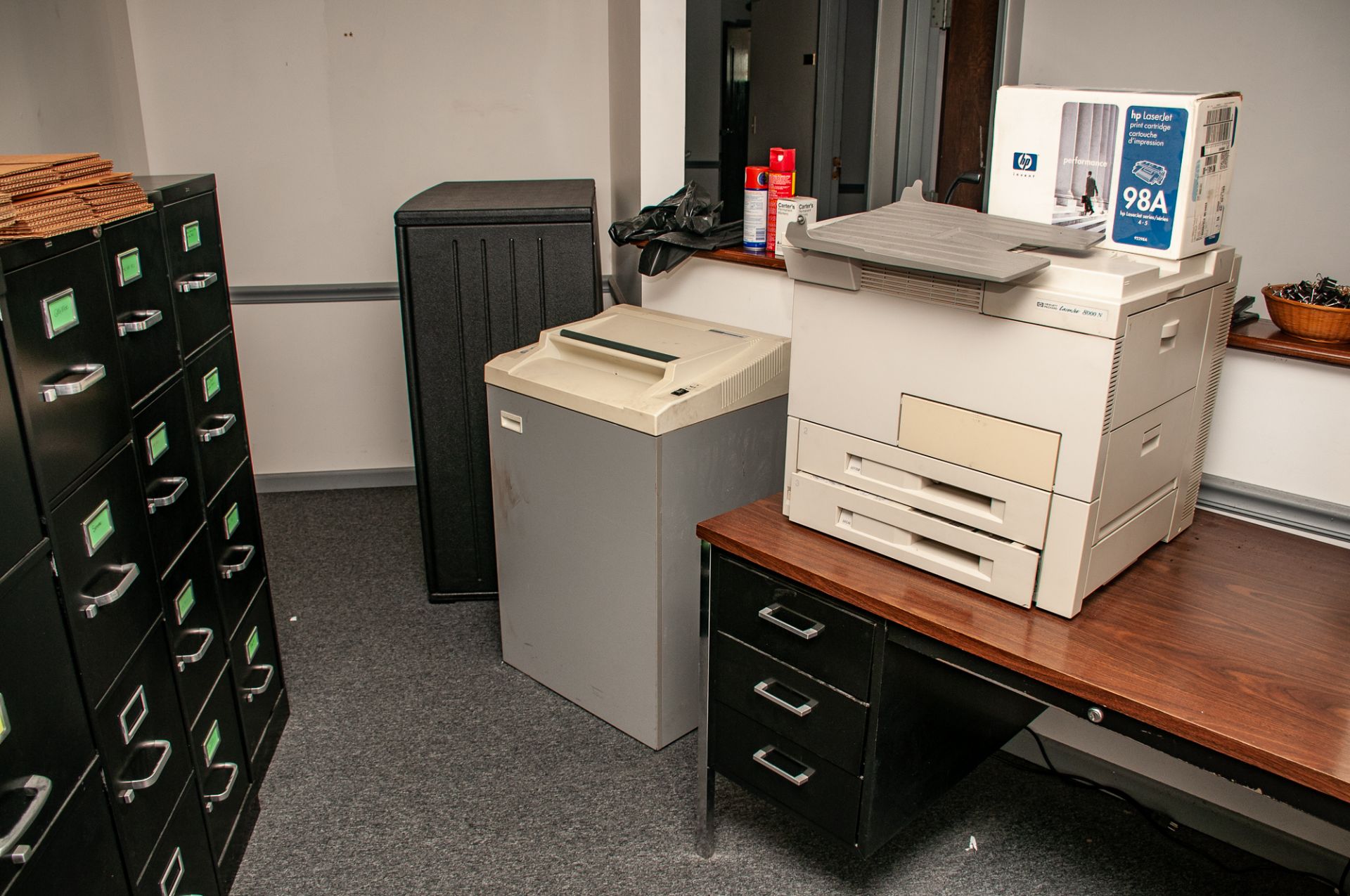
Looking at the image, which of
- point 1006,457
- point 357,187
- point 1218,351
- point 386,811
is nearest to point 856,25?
point 357,187

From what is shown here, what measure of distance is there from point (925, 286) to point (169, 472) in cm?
125

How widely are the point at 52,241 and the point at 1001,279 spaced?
118cm

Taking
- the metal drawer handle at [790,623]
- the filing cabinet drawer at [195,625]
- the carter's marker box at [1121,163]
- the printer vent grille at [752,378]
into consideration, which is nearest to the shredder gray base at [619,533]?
the printer vent grille at [752,378]

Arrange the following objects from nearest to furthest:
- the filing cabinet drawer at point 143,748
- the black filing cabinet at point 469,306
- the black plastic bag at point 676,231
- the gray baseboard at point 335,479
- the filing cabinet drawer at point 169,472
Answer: the filing cabinet drawer at point 143,748 → the filing cabinet drawer at point 169,472 → the black plastic bag at point 676,231 → the black filing cabinet at point 469,306 → the gray baseboard at point 335,479

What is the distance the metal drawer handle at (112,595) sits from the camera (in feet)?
4.24

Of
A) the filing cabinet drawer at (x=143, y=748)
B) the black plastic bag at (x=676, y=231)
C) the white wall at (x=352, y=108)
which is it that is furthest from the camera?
the white wall at (x=352, y=108)

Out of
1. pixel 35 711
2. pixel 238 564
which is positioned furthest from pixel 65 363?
pixel 238 564

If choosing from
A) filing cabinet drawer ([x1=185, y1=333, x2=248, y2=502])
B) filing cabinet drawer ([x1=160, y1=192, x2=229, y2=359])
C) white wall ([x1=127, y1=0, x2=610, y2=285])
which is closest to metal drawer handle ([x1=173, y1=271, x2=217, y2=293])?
filing cabinet drawer ([x1=160, y1=192, x2=229, y2=359])

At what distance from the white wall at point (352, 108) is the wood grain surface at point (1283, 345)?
2173mm

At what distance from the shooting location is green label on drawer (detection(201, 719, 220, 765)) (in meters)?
1.76

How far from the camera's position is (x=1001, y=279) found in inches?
48.3

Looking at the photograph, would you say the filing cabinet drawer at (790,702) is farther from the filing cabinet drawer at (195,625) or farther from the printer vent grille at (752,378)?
the filing cabinet drawer at (195,625)

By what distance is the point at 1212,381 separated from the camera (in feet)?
5.13

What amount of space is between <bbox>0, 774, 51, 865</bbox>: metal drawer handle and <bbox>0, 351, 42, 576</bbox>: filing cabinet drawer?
9.4 inches
